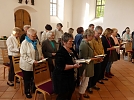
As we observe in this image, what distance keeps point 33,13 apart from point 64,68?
19.9 ft

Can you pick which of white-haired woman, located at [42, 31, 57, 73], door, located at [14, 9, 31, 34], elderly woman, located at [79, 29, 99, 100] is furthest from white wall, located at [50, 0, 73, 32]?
elderly woman, located at [79, 29, 99, 100]

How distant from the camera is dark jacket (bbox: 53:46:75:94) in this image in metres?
1.84

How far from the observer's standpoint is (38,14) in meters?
7.36

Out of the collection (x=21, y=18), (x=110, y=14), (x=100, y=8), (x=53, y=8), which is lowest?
(x=21, y=18)

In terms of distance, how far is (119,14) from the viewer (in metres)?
8.07

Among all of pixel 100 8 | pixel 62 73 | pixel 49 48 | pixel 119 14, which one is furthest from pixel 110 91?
pixel 100 8

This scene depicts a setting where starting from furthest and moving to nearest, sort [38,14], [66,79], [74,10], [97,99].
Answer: [74,10] → [38,14] → [97,99] → [66,79]

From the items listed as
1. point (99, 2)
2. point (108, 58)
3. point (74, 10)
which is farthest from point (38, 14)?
point (108, 58)

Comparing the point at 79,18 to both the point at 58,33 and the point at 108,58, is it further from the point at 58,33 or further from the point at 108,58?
the point at 108,58

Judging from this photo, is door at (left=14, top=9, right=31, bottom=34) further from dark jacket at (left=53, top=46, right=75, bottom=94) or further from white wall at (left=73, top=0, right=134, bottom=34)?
dark jacket at (left=53, top=46, right=75, bottom=94)

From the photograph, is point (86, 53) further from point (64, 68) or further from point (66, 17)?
point (66, 17)

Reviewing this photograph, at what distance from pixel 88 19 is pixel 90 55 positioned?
23.7 feet

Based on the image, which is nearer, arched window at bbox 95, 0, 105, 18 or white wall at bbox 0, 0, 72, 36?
white wall at bbox 0, 0, 72, 36

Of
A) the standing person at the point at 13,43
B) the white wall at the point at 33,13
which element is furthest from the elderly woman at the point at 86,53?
the white wall at the point at 33,13
